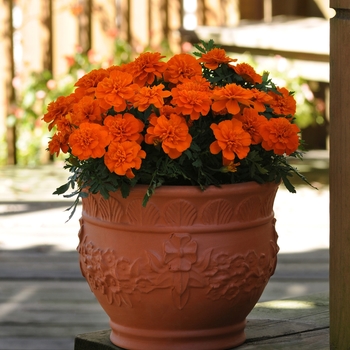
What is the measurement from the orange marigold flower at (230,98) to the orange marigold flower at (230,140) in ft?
0.09

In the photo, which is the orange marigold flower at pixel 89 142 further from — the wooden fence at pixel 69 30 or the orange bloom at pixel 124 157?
the wooden fence at pixel 69 30

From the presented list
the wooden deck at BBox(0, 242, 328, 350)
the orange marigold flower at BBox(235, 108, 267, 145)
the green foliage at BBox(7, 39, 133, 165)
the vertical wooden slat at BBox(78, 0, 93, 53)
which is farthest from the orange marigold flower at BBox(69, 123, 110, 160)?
the vertical wooden slat at BBox(78, 0, 93, 53)

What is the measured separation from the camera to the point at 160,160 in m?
1.41

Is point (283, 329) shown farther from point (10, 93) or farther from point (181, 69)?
point (10, 93)

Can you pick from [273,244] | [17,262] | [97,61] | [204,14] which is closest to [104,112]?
[273,244]

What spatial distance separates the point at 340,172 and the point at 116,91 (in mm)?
A: 418

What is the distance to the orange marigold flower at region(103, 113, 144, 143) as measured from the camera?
4.56 ft

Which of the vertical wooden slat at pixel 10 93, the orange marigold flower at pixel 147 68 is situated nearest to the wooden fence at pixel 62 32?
the vertical wooden slat at pixel 10 93

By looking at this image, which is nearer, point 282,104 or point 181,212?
point 181,212

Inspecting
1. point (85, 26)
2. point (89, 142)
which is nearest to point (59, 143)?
point (89, 142)

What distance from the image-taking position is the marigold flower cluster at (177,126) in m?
1.38

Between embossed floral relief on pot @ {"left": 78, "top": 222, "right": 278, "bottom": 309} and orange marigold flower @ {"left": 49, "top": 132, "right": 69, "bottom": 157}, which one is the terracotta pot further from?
orange marigold flower @ {"left": 49, "top": 132, "right": 69, "bottom": 157}

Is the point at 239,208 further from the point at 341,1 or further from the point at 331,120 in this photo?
the point at 341,1

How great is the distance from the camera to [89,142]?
1377mm
